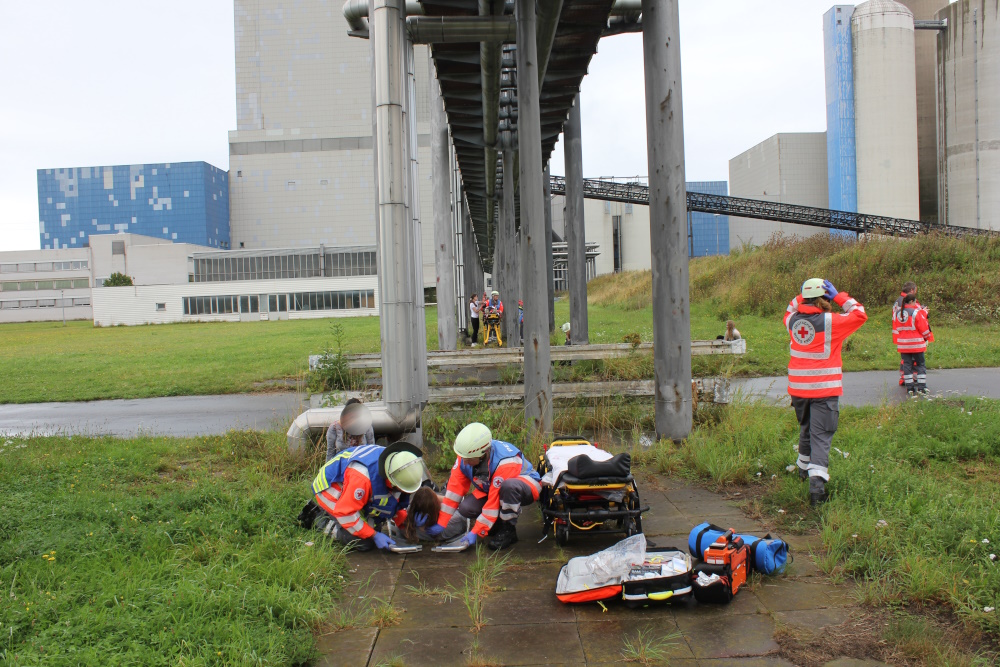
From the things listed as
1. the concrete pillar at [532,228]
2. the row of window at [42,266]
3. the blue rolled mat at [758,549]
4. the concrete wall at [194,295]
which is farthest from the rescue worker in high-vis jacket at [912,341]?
the row of window at [42,266]

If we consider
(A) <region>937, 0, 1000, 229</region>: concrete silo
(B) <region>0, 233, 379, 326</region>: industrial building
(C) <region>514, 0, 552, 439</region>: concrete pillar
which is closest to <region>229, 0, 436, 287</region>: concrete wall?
(B) <region>0, 233, 379, 326</region>: industrial building

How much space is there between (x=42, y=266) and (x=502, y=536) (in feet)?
358

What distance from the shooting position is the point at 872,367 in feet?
42.4

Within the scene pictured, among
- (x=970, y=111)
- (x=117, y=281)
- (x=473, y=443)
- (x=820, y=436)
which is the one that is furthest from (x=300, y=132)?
(x=820, y=436)

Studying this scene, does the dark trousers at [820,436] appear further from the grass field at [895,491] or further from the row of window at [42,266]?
the row of window at [42,266]

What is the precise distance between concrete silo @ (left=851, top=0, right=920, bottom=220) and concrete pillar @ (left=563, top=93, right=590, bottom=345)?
3646cm

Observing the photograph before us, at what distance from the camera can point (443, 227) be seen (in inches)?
691

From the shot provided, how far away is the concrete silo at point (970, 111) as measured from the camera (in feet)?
134

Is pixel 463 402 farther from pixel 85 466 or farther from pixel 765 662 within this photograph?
pixel 765 662

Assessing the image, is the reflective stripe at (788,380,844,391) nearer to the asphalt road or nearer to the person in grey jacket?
the asphalt road

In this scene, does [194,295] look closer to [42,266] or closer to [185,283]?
[185,283]

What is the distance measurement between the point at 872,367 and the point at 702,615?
35.7ft

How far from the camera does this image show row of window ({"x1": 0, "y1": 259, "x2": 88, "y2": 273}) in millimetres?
93188

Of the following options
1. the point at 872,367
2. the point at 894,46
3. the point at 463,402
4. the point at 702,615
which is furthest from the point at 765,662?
the point at 894,46
